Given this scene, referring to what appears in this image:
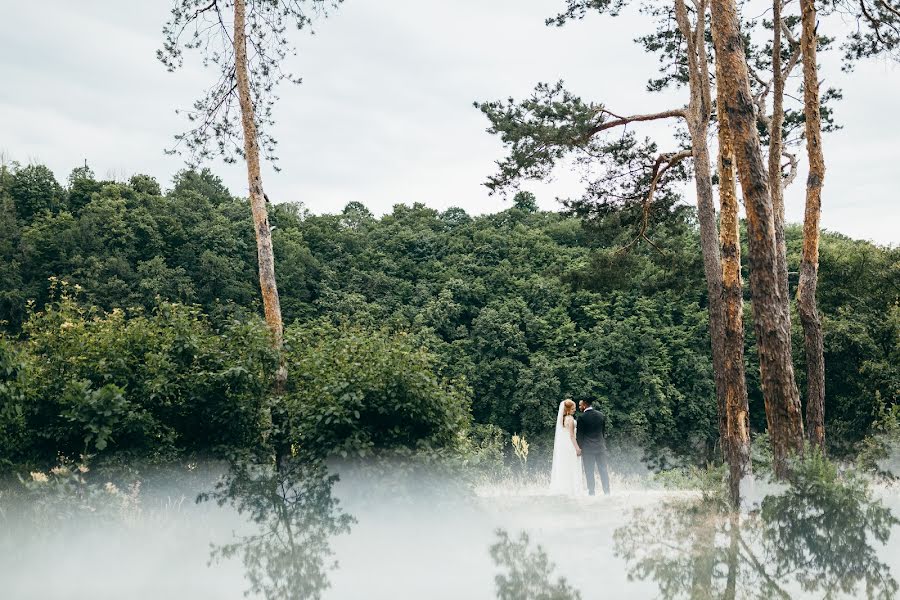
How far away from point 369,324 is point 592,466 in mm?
4186

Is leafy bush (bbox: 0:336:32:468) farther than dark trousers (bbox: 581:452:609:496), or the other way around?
dark trousers (bbox: 581:452:609:496)

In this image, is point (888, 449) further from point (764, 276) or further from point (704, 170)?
point (764, 276)

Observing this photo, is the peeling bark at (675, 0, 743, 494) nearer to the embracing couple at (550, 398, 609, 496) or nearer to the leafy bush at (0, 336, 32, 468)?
the embracing couple at (550, 398, 609, 496)

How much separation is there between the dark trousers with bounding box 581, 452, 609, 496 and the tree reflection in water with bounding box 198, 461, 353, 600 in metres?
4.87

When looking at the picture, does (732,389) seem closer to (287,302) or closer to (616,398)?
(616,398)

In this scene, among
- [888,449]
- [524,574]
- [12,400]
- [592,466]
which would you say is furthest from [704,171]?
[12,400]

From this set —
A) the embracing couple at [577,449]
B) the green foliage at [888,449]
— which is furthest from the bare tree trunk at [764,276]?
the green foliage at [888,449]

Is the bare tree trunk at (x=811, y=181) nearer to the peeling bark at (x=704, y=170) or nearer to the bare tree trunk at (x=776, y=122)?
the bare tree trunk at (x=776, y=122)

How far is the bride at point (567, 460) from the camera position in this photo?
41.0 feet

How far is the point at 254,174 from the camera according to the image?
453 inches

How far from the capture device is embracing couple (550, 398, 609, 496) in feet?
39.2

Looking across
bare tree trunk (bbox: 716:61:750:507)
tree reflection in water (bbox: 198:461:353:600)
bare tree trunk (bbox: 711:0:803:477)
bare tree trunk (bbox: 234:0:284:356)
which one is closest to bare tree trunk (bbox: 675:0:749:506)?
bare tree trunk (bbox: 716:61:750:507)

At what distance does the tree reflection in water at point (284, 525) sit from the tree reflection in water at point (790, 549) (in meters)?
2.72

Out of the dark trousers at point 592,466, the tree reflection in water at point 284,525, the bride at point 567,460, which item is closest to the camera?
the tree reflection in water at point 284,525
